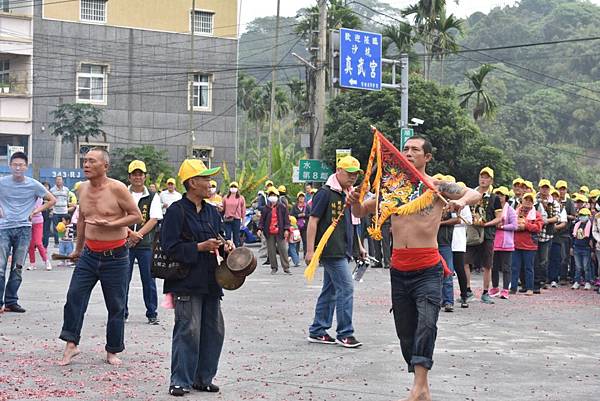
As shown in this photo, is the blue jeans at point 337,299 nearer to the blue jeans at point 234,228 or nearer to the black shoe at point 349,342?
the black shoe at point 349,342

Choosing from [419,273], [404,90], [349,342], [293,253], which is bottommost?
[293,253]

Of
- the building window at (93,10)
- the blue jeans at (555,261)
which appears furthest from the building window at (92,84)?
the blue jeans at (555,261)

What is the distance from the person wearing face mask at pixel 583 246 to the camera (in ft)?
62.1

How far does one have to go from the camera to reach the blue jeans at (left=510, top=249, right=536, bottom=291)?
17.4m

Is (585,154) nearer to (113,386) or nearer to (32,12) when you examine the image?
(32,12)

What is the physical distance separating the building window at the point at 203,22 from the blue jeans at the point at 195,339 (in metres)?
43.3

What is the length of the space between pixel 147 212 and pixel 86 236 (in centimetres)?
239

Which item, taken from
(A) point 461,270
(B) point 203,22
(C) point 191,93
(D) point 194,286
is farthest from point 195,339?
(B) point 203,22

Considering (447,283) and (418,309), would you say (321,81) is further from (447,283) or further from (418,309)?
(418,309)

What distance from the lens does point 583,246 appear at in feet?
62.5

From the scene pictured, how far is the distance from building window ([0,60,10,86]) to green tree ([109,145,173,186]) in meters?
6.21

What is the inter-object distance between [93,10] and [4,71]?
4.89 metres

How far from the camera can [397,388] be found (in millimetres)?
8508

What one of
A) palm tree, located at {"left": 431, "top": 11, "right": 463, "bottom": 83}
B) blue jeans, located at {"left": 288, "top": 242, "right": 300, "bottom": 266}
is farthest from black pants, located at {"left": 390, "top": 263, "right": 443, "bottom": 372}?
palm tree, located at {"left": 431, "top": 11, "right": 463, "bottom": 83}
